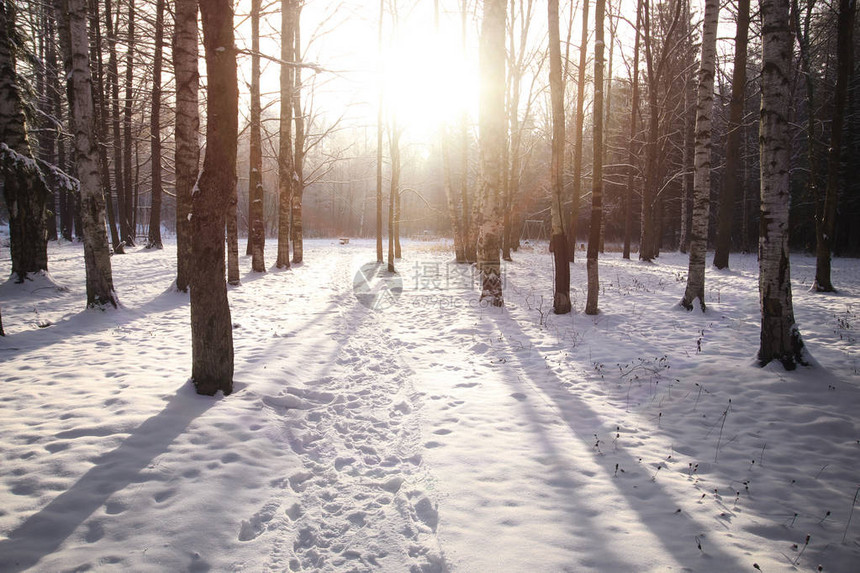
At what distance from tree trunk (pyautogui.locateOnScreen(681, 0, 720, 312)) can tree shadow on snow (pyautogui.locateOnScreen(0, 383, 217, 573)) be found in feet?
29.3

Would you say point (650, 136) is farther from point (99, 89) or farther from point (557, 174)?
point (99, 89)

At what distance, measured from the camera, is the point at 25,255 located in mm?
8445

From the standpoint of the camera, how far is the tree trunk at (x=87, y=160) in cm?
689

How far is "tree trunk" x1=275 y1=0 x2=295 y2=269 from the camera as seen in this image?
43.9 ft

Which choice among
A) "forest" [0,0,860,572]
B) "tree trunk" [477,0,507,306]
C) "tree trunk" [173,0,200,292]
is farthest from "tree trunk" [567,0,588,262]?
"tree trunk" [173,0,200,292]

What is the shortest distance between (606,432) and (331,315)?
6.26 meters

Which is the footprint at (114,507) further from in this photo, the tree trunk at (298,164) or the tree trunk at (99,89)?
the tree trunk at (99,89)

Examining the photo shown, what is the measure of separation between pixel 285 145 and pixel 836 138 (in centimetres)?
1604

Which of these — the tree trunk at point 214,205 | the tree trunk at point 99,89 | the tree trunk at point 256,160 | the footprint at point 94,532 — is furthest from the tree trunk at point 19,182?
the footprint at point 94,532

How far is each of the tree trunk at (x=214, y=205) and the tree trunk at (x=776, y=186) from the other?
639 cm

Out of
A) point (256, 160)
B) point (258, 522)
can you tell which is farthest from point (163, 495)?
point (256, 160)

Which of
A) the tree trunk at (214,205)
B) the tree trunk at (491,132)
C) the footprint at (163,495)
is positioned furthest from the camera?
the tree trunk at (491,132)

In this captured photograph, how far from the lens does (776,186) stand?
4969 mm

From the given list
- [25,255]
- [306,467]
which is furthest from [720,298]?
[25,255]
